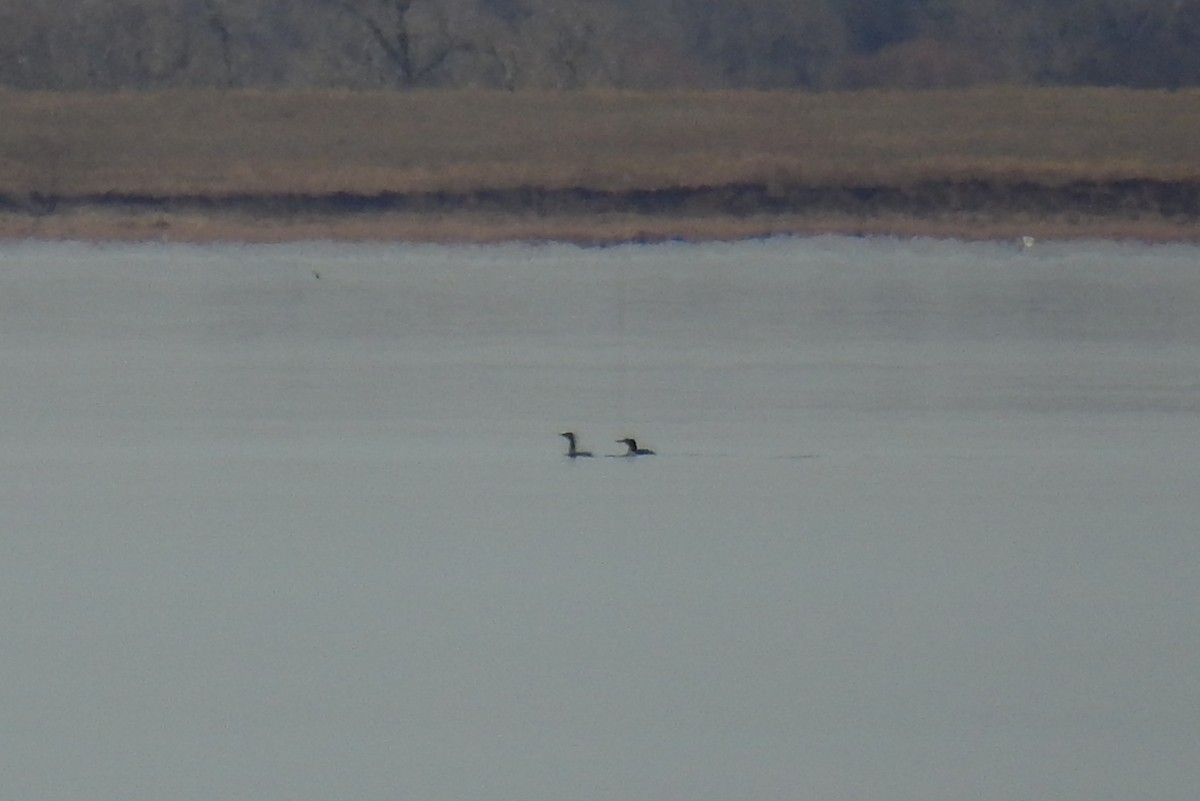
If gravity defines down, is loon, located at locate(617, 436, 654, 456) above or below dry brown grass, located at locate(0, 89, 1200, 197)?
below

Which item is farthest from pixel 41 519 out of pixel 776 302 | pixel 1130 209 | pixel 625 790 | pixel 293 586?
pixel 1130 209

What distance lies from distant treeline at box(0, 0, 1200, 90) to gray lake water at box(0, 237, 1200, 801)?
13752 millimetres

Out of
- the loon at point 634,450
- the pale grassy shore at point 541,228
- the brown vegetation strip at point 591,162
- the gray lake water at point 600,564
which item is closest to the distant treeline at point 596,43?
the brown vegetation strip at point 591,162

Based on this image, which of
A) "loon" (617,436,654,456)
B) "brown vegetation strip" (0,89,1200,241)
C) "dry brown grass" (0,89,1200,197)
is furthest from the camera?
"dry brown grass" (0,89,1200,197)

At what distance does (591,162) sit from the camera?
20.6m

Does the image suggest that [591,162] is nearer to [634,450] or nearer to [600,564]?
[634,450]

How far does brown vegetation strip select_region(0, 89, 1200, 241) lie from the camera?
1952 centimetres

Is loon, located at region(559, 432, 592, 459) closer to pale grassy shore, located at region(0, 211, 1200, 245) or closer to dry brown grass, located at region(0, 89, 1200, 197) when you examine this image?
pale grassy shore, located at region(0, 211, 1200, 245)

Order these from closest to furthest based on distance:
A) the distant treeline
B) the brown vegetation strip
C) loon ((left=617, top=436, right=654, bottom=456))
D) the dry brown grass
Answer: loon ((left=617, top=436, right=654, bottom=456)) < the brown vegetation strip < the dry brown grass < the distant treeline

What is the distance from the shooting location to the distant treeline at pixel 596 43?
26469 millimetres

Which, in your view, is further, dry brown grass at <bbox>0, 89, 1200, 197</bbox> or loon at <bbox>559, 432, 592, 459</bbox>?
dry brown grass at <bbox>0, 89, 1200, 197</bbox>

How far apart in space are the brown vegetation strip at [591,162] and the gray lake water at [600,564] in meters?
6.45

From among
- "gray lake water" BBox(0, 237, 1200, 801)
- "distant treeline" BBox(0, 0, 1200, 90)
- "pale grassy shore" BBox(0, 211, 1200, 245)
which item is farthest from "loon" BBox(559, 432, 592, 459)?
"distant treeline" BBox(0, 0, 1200, 90)

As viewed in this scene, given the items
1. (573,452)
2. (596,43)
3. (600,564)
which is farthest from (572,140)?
(600,564)
